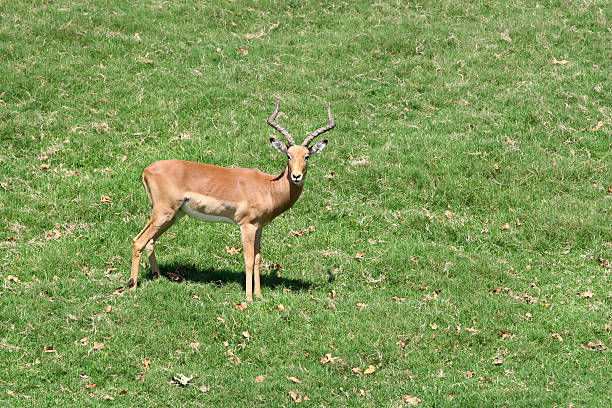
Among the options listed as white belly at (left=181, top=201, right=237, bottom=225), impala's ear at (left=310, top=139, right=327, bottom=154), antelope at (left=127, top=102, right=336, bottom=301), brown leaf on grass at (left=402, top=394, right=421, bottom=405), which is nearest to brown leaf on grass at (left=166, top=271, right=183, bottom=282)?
antelope at (left=127, top=102, right=336, bottom=301)

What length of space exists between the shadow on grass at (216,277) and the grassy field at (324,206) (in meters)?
0.07

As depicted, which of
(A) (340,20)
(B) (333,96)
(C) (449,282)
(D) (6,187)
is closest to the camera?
(C) (449,282)

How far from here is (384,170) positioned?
18281 millimetres

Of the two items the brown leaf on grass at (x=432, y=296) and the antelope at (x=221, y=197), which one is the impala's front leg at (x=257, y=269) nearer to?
the antelope at (x=221, y=197)

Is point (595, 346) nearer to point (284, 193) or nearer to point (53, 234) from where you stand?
point (284, 193)

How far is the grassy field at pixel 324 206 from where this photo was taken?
1177 cm

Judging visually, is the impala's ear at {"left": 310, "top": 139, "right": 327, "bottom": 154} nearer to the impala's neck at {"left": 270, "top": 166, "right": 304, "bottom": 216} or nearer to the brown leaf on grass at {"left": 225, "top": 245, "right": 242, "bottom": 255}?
the impala's neck at {"left": 270, "top": 166, "right": 304, "bottom": 216}

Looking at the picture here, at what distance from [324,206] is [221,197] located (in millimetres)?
4040

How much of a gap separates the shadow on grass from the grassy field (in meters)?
0.07

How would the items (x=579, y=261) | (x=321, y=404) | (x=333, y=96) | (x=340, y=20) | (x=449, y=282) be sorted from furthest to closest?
(x=340, y=20) → (x=333, y=96) → (x=579, y=261) → (x=449, y=282) → (x=321, y=404)

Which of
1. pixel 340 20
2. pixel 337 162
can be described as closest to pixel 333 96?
pixel 337 162

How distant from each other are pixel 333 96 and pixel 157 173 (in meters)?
9.04

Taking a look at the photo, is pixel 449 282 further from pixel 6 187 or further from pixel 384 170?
pixel 6 187

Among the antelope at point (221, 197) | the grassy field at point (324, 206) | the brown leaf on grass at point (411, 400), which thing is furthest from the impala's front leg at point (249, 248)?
the brown leaf on grass at point (411, 400)
